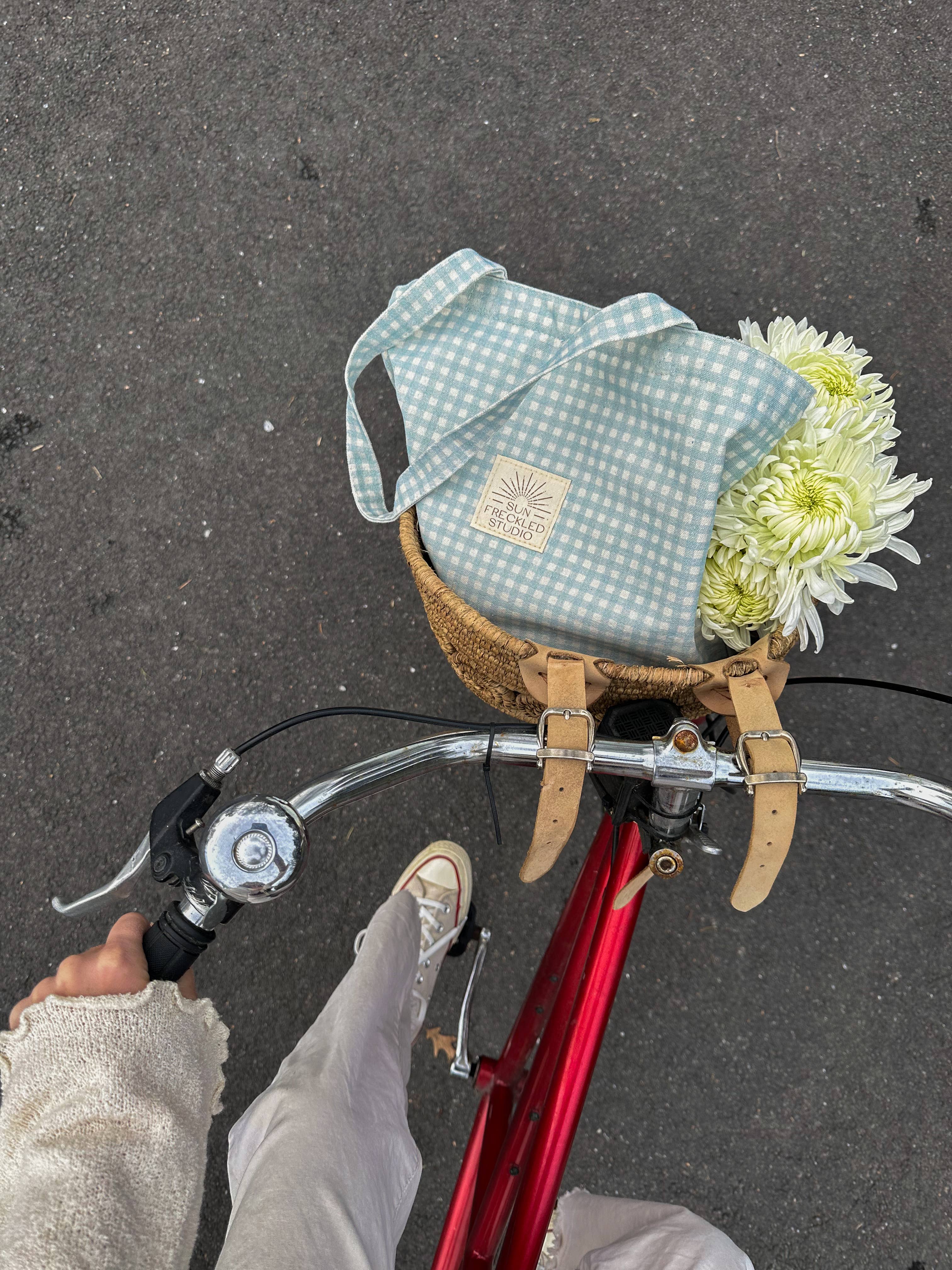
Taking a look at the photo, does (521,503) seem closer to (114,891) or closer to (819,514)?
(819,514)

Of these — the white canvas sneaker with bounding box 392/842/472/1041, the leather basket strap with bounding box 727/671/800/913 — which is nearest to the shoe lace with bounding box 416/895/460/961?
the white canvas sneaker with bounding box 392/842/472/1041

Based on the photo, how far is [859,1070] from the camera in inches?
55.5

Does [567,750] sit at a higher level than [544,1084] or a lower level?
higher

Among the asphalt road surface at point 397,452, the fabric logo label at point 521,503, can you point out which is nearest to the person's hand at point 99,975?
the fabric logo label at point 521,503

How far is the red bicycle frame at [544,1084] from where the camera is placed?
87 centimetres

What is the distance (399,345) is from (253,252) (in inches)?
32.7

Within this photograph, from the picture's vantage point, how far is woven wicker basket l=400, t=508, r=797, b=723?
0.81 m

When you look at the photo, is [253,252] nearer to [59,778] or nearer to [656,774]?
[59,778]

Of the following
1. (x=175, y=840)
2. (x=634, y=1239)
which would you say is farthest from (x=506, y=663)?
(x=634, y=1239)

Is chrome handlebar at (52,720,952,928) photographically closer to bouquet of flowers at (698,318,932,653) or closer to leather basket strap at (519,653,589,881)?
leather basket strap at (519,653,589,881)

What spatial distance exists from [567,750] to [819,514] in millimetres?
344

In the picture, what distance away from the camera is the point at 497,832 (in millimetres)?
803

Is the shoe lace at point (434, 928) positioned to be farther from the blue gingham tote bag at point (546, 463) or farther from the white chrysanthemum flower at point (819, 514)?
the white chrysanthemum flower at point (819, 514)

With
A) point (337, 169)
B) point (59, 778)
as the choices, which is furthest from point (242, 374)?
point (59, 778)
